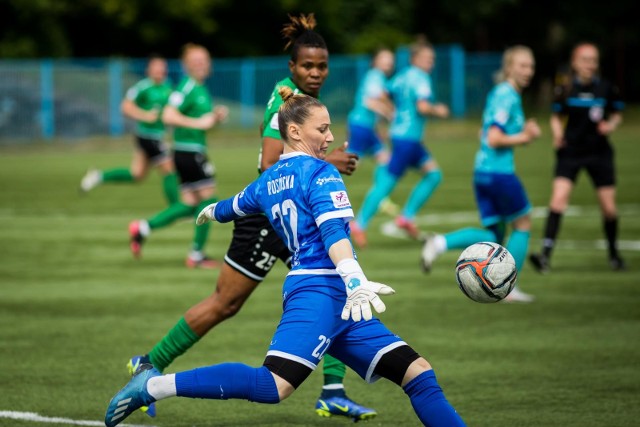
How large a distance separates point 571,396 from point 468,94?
127ft

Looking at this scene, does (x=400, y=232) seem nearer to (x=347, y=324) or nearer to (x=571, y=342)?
(x=571, y=342)

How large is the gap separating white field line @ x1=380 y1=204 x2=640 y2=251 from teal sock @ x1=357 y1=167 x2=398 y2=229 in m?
0.86

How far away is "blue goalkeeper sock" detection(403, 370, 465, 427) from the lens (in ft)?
18.6

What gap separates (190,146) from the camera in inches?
548

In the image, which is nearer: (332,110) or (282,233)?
(282,233)

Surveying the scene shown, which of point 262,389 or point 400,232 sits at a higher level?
point 262,389

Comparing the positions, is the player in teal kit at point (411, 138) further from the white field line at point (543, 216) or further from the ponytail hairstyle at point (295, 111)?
the ponytail hairstyle at point (295, 111)

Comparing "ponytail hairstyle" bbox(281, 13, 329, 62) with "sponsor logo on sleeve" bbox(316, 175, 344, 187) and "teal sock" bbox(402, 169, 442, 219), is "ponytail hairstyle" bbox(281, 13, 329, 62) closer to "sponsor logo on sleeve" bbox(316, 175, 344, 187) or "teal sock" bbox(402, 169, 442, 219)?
"sponsor logo on sleeve" bbox(316, 175, 344, 187)

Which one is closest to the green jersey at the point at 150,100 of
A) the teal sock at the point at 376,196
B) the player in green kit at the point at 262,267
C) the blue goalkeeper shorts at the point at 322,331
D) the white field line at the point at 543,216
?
the white field line at the point at 543,216

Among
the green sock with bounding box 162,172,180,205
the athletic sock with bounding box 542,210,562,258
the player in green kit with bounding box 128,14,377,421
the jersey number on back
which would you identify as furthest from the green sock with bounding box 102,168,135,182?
the jersey number on back

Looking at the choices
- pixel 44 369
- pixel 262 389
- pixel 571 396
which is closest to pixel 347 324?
pixel 262 389

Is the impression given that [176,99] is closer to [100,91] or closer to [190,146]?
[190,146]

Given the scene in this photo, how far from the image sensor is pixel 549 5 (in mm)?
55750

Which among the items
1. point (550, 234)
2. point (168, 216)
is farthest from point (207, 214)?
point (168, 216)
